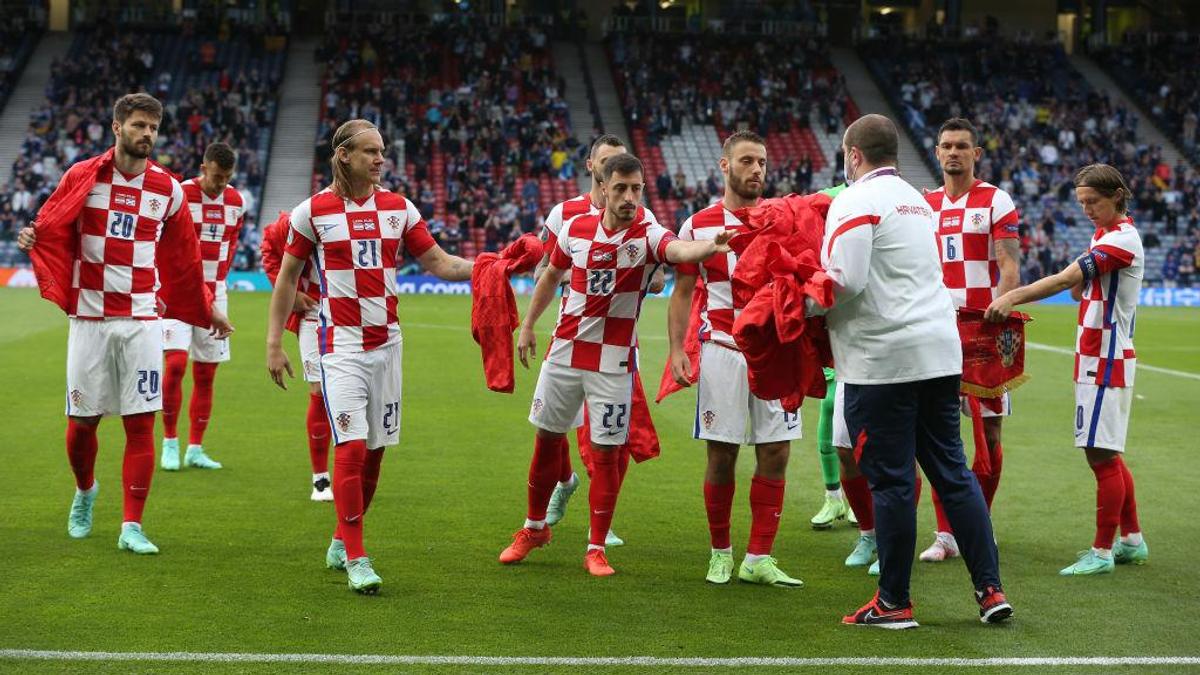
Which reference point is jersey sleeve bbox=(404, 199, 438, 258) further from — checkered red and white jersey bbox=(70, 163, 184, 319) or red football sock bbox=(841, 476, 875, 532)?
red football sock bbox=(841, 476, 875, 532)

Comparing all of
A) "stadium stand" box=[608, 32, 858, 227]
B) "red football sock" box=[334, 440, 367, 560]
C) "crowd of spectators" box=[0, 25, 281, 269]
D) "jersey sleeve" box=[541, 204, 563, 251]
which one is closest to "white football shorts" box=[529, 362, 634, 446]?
"red football sock" box=[334, 440, 367, 560]

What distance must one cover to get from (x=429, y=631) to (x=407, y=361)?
12823mm

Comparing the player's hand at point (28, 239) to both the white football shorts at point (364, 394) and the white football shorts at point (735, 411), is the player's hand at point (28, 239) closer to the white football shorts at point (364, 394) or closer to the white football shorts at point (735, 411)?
the white football shorts at point (364, 394)

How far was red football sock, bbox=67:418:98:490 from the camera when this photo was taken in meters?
7.49

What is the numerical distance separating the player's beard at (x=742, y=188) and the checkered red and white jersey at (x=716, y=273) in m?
0.11

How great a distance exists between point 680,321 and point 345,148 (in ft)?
6.05

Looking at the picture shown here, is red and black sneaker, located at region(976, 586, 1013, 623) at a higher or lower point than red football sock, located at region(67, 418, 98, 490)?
lower

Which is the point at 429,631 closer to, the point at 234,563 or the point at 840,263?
the point at 234,563

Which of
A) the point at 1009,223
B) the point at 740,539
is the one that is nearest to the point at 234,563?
the point at 740,539

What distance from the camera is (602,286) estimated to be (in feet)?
23.2

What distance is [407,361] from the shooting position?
18.5 metres

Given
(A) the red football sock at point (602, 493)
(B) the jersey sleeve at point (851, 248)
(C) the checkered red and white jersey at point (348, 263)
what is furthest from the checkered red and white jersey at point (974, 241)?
(C) the checkered red and white jersey at point (348, 263)

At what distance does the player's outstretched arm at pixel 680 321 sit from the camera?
6.75 meters

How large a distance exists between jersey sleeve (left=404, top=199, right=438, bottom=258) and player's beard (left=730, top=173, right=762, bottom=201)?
1.53 metres
